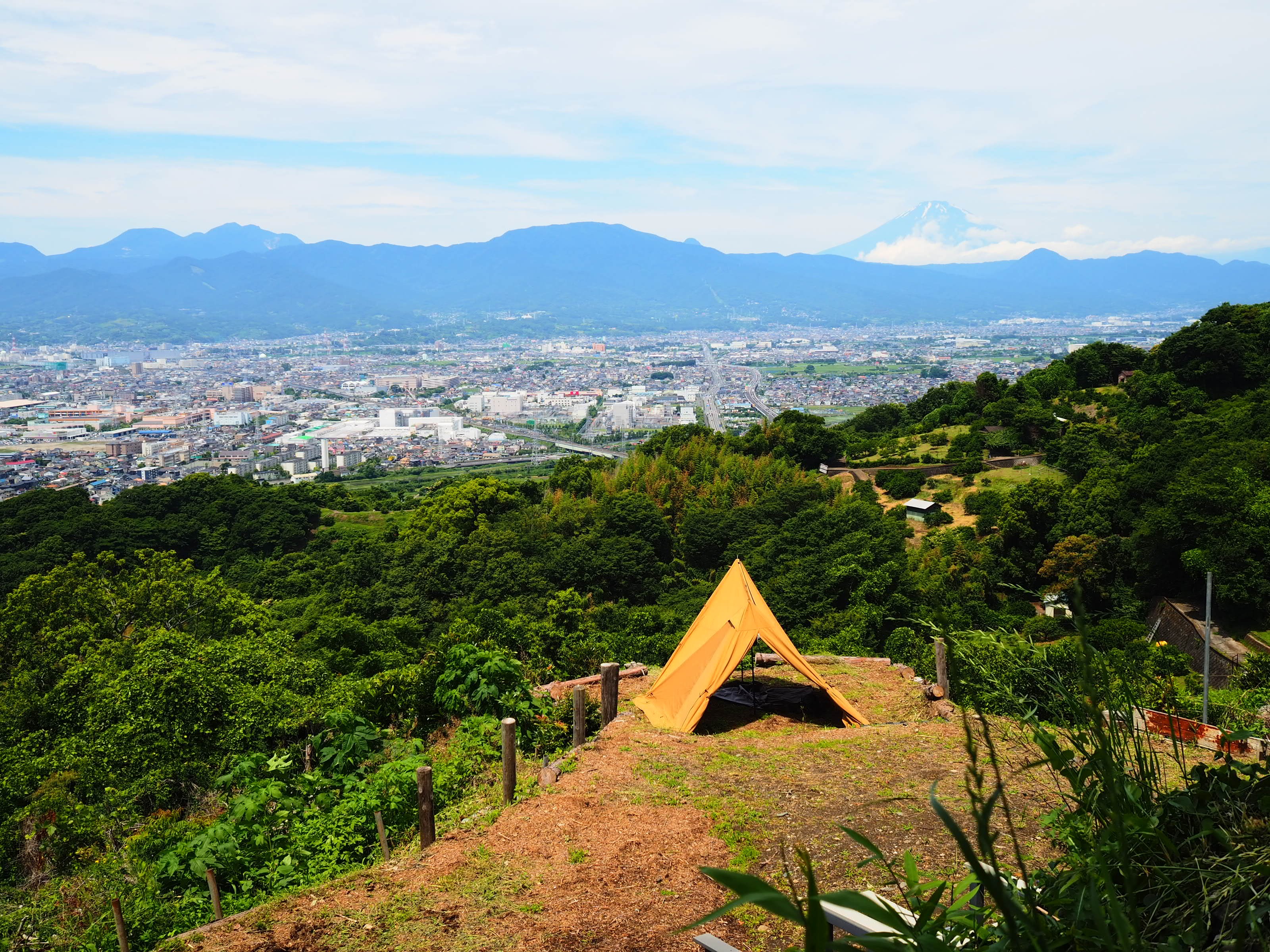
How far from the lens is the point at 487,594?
17.6 metres

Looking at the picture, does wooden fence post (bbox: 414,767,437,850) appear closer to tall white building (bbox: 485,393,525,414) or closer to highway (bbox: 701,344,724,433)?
highway (bbox: 701,344,724,433)

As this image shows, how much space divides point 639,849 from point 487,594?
1307cm

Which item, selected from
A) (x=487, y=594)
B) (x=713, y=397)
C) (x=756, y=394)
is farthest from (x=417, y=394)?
(x=487, y=594)

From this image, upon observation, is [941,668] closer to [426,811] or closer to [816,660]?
[816,660]

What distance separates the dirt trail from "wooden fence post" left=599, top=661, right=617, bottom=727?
383 mm

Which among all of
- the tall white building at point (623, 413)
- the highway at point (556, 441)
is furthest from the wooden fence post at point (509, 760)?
the tall white building at point (623, 413)

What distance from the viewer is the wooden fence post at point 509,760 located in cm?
557

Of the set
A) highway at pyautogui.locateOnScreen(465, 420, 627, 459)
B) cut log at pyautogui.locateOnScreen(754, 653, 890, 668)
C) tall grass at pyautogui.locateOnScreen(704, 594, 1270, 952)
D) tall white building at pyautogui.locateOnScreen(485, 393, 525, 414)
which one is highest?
tall grass at pyautogui.locateOnScreen(704, 594, 1270, 952)

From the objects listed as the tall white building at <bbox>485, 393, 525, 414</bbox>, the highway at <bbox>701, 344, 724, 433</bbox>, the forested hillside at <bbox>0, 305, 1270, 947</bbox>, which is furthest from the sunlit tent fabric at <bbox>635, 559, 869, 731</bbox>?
the tall white building at <bbox>485, 393, 525, 414</bbox>

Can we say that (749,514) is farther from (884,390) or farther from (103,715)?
(884,390)

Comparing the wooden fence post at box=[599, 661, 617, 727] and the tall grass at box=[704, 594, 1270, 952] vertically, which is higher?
the tall grass at box=[704, 594, 1270, 952]

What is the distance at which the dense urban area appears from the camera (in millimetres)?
49656

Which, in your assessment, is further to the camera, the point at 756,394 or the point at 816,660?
the point at 756,394

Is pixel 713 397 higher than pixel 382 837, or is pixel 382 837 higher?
pixel 382 837
